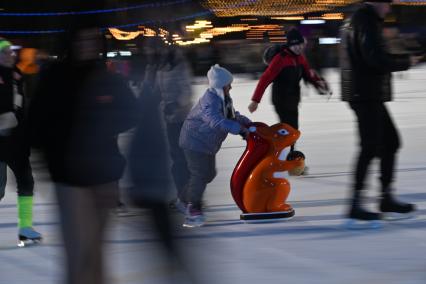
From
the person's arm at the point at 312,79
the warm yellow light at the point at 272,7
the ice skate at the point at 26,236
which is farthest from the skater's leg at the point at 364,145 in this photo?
the warm yellow light at the point at 272,7

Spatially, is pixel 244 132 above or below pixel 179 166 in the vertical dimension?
above

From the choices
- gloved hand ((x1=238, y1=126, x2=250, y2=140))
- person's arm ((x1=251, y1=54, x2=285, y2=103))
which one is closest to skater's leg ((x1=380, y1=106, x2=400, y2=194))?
gloved hand ((x1=238, y1=126, x2=250, y2=140))

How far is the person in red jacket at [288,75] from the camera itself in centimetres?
839

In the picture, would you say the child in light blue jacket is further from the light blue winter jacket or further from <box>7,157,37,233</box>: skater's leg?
<box>7,157,37,233</box>: skater's leg

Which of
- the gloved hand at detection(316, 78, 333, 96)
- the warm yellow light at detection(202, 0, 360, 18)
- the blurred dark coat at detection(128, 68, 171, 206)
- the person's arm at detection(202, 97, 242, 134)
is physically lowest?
the warm yellow light at detection(202, 0, 360, 18)

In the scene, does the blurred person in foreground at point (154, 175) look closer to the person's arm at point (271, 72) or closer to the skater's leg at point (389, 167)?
the skater's leg at point (389, 167)

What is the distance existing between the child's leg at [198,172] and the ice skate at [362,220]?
1073 mm

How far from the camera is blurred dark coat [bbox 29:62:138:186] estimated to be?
3385 mm

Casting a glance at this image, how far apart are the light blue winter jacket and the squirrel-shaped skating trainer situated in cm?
19

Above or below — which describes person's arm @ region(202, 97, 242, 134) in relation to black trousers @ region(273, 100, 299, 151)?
above

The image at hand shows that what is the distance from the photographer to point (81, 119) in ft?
11.1

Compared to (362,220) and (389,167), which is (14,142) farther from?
(389,167)

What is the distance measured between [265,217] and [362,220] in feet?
2.54

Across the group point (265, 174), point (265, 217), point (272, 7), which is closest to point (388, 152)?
point (265, 174)
